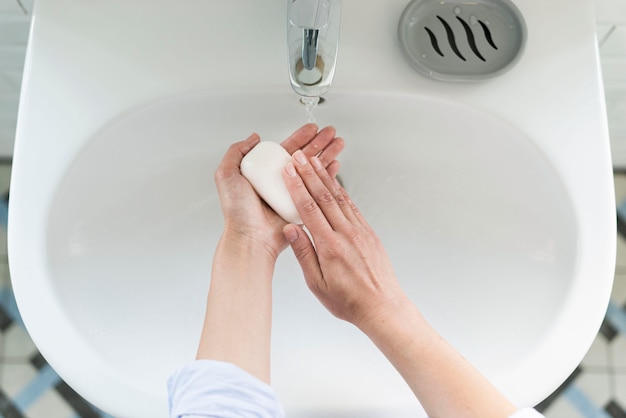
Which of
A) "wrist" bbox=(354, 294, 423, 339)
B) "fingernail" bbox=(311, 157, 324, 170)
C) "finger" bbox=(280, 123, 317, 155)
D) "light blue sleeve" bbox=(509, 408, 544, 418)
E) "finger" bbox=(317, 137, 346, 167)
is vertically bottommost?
"light blue sleeve" bbox=(509, 408, 544, 418)

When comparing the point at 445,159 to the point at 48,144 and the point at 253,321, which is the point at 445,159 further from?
the point at 48,144

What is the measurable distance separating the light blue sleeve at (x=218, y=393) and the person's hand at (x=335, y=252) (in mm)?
123

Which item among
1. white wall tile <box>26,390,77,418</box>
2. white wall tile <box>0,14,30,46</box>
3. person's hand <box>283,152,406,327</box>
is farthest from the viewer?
white wall tile <box>26,390,77,418</box>

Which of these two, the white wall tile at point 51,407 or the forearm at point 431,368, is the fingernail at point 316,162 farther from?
A: the white wall tile at point 51,407

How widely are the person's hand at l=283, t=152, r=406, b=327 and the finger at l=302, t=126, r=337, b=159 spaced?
17 mm

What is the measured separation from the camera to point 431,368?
0.54 metres

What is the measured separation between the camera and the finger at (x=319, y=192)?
24.4 inches

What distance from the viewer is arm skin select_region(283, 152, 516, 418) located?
0.54 meters

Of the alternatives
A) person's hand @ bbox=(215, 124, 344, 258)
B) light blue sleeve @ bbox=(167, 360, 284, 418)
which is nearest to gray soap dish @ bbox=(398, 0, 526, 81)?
person's hand @ bbox=(215, 124, 344, 258)

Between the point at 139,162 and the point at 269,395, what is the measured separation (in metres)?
0.27

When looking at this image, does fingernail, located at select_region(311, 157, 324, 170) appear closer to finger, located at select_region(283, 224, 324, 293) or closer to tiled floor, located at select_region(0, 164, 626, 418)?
finger, located at select_region(283, 224, 324, 293)

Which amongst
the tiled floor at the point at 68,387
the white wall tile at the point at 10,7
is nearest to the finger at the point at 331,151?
the white wall tile at the point at 10,7

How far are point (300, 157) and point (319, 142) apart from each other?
32 millimetres

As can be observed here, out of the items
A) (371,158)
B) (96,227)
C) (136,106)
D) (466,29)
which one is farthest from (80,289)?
(466,29)
